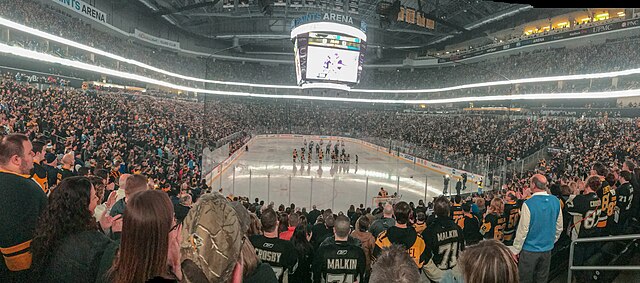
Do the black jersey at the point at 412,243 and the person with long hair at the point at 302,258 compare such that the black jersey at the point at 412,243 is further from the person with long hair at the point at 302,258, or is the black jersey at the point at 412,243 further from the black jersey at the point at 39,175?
Answer: the black jersey at the point at 39,175

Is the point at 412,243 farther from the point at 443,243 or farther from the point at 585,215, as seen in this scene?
the point at 585,215

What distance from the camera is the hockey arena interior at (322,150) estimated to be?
1.92 metres

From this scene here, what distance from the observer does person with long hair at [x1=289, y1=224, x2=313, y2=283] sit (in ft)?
12.0

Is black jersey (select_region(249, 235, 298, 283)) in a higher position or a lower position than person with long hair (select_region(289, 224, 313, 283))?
higher

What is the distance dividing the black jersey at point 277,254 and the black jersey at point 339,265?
0.26 meters

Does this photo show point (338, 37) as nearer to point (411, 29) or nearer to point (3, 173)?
point (411, 29)

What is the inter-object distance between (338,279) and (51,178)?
5.16 meters

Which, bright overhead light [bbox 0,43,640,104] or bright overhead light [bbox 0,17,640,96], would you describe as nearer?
bright overhead light [bbox 0,17,640,96]

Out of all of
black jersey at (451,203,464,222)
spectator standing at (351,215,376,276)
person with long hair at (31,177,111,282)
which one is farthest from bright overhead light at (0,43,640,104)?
person with long hair at (31,177,111,282)

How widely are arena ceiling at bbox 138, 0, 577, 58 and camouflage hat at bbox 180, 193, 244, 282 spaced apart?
66.8 feet

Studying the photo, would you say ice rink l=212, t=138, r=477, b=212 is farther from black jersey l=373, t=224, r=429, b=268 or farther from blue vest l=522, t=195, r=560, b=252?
black jersey l=373, t=224, r=429, b=268

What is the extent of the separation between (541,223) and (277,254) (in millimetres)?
2927

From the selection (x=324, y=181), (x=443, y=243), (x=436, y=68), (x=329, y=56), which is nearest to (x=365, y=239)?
(x=443, y=243)

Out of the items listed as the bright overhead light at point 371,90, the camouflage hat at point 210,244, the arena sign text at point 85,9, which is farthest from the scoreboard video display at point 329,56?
the camouflage hat at point 210,244
